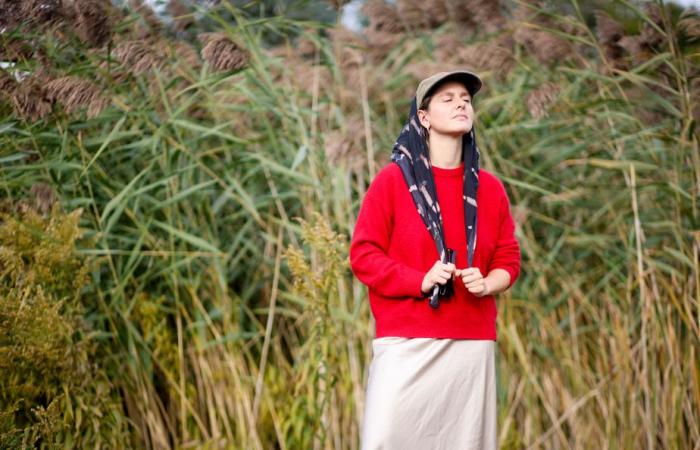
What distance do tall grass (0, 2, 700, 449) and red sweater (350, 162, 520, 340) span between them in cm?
64

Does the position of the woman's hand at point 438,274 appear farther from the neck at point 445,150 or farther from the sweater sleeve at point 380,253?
the neck at point 445,150

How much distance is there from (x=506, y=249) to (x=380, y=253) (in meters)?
0.36

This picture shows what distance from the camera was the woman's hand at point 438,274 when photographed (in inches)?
91.2

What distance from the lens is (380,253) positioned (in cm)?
248

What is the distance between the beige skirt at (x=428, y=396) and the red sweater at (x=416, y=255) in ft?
0.13

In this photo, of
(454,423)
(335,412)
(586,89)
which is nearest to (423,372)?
(454,423)

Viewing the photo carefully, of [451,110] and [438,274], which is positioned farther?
[451,110]

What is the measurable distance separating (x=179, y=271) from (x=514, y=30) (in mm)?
1690

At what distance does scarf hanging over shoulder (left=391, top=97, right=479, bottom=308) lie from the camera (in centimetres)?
245

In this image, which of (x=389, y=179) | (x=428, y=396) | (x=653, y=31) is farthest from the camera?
(x=653, y=31)

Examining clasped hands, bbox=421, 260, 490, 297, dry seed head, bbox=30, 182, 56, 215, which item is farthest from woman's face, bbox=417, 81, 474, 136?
dry seed head, bbox=30, 182, 56, 215

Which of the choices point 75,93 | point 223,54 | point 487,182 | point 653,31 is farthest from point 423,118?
point 653,31

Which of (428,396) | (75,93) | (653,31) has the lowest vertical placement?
(428,396)

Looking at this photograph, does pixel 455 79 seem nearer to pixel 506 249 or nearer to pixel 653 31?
pixel 506 249
